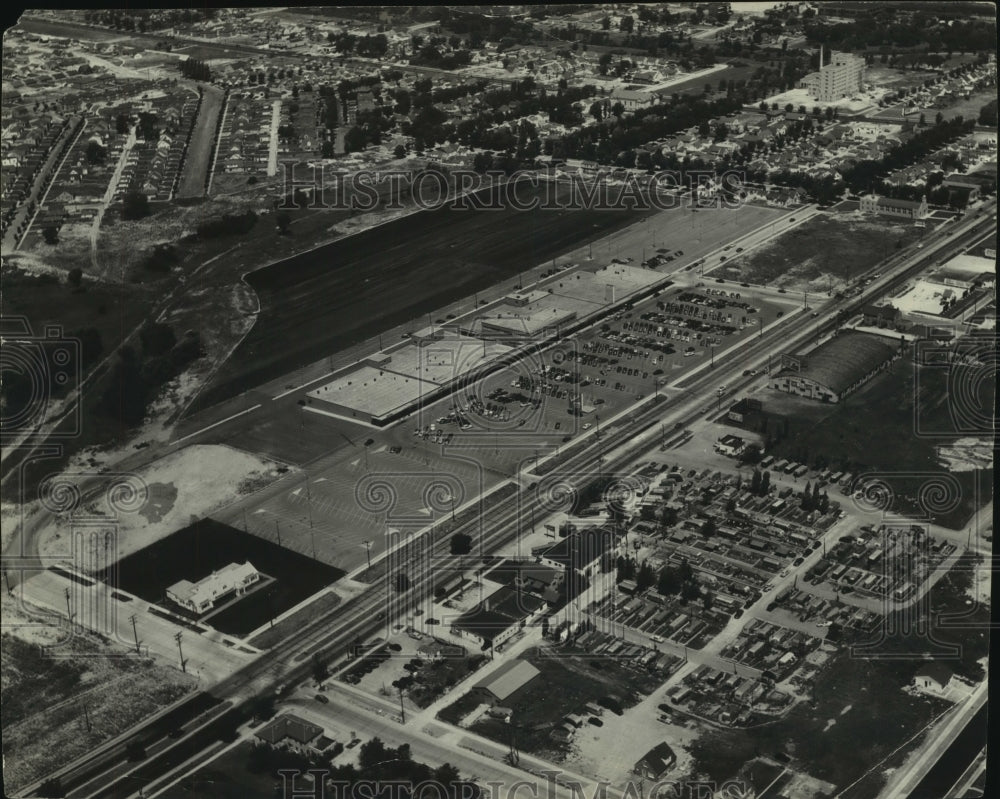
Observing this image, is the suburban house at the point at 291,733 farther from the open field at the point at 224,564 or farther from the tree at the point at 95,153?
the tree at the point at 95,153

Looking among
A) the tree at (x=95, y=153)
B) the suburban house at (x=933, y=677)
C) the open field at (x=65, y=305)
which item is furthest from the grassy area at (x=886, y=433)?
the tree at (x=95, y=153)

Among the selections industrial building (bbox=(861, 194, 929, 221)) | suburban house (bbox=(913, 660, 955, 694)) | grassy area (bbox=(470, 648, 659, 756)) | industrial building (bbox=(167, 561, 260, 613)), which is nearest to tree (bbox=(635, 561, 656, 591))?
grassy area (bbox=(470, 648, 659, 756))

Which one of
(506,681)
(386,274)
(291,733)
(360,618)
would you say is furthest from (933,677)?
(386,274)

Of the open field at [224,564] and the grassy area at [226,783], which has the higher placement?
the open field at [224,564]

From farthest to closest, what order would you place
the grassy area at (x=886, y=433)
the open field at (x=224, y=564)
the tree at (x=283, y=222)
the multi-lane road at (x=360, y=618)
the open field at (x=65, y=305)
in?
the tree at (x=283, y=222) < the open field at (x=65, y=305) < the grassy area at (x=886, y=433) < the open field at (x=224, y=564) < the multi-lane road at (x=360, y=618)

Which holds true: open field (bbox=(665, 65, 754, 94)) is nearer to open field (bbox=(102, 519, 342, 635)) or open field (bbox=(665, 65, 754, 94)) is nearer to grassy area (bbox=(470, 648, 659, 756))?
open field (bbox=(102, 519, 342, 635))

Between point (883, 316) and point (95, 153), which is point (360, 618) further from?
point (95, 153)
